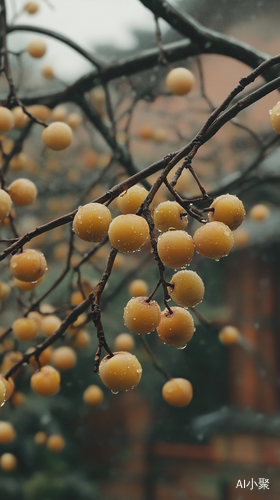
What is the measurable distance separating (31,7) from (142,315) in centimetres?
74

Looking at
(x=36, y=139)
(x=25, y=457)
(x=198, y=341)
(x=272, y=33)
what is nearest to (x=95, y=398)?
(x=198, y=341)

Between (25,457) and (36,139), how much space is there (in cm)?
103

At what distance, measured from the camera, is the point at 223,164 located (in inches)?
47.8

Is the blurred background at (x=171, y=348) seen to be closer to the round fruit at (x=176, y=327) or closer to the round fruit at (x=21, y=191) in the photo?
the round fruit at (x=21, y=191)

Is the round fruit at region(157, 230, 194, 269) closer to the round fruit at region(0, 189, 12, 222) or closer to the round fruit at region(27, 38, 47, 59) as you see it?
the round fruit at region(0, 189, 12, 222)

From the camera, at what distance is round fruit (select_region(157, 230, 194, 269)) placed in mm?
218

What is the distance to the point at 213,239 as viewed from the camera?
0.22 meters

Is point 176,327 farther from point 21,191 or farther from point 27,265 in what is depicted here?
point 21,191

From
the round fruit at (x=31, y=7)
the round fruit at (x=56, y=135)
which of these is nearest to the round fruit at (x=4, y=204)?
the round fruit at (x=56, y=135)

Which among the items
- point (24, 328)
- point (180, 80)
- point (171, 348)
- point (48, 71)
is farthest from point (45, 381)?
point (171, 348)

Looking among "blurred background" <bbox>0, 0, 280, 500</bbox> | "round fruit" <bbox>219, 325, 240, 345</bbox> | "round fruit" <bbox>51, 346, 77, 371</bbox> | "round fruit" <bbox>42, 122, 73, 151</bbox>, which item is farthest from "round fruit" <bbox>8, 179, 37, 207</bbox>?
"blurred background" <bbox>0, 0, 280, 500</bbox>

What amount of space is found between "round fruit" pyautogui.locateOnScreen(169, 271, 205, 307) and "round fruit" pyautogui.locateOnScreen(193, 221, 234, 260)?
0.07 feet

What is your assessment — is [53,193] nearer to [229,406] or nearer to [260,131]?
[260,131]

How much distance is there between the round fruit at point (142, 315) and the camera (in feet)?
0.77
